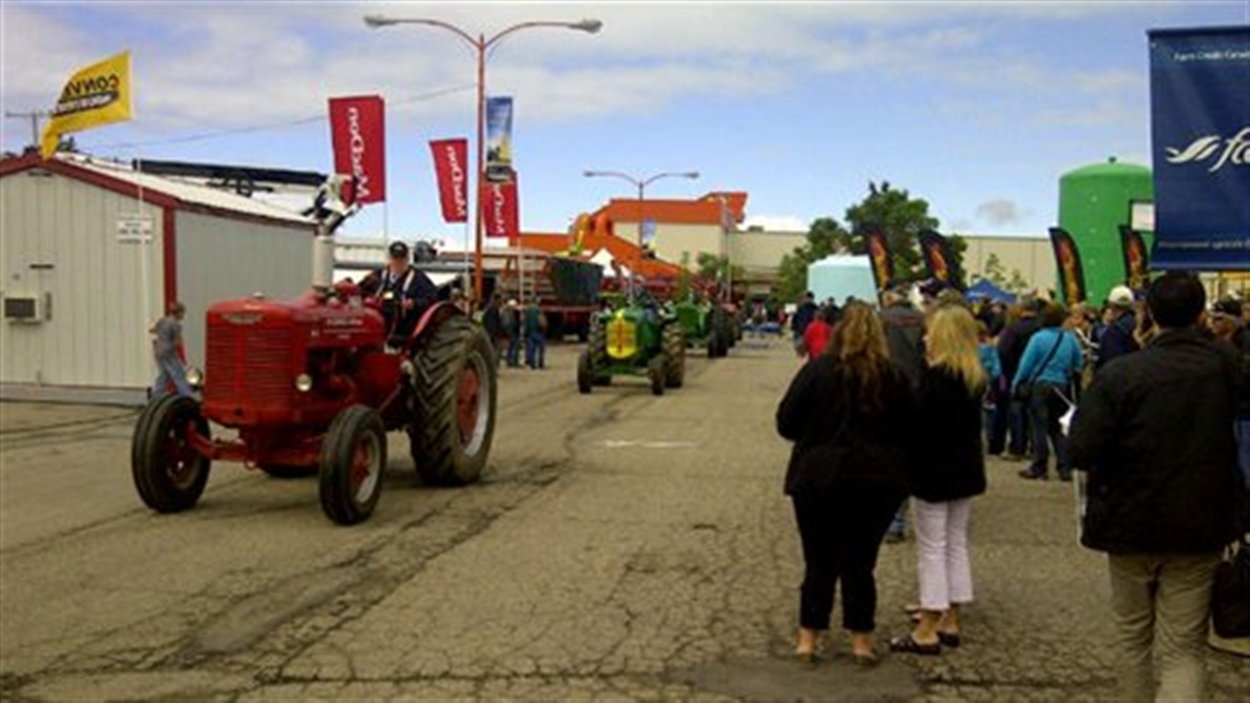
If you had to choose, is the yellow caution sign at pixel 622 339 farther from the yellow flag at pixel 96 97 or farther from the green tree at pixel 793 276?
the green tree at pixel 793 276

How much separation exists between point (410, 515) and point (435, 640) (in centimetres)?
327

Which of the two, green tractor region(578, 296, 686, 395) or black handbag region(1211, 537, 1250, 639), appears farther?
green tractor region(578, 296, 686, 395)

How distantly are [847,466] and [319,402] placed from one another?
479 centimetres

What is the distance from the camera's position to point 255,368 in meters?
8.79

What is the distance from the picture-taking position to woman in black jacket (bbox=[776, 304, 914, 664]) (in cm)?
556

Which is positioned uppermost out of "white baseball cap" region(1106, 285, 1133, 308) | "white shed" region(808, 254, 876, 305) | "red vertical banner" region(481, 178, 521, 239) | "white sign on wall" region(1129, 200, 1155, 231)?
"white sign on wall" region(1129, 200, 1155, 231)

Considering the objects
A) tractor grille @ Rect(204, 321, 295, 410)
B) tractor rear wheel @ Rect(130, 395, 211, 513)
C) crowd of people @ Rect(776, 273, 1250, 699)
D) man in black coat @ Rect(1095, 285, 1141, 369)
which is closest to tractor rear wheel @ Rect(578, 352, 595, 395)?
man in black coat @ Rect(1095, 285, 1141, 369)

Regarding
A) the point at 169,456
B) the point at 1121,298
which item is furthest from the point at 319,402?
the point at 1121,298

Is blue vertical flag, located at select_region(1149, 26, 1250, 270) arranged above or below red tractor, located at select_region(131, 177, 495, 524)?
above

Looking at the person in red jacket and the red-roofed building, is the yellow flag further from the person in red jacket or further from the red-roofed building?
the red-roofed building

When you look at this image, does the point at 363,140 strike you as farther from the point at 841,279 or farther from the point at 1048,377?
the point at 841,279

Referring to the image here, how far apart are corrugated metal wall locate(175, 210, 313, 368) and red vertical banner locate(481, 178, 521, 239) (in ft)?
25.1

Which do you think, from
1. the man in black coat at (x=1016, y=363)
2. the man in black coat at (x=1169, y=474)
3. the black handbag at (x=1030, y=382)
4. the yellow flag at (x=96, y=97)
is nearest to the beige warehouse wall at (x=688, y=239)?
the yellow flag at (x=96, y=97)

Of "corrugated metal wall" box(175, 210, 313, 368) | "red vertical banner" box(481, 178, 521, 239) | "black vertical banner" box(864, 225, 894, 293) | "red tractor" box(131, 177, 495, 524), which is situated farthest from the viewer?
"red vertical banner" box(481, 178, 521, 239)
